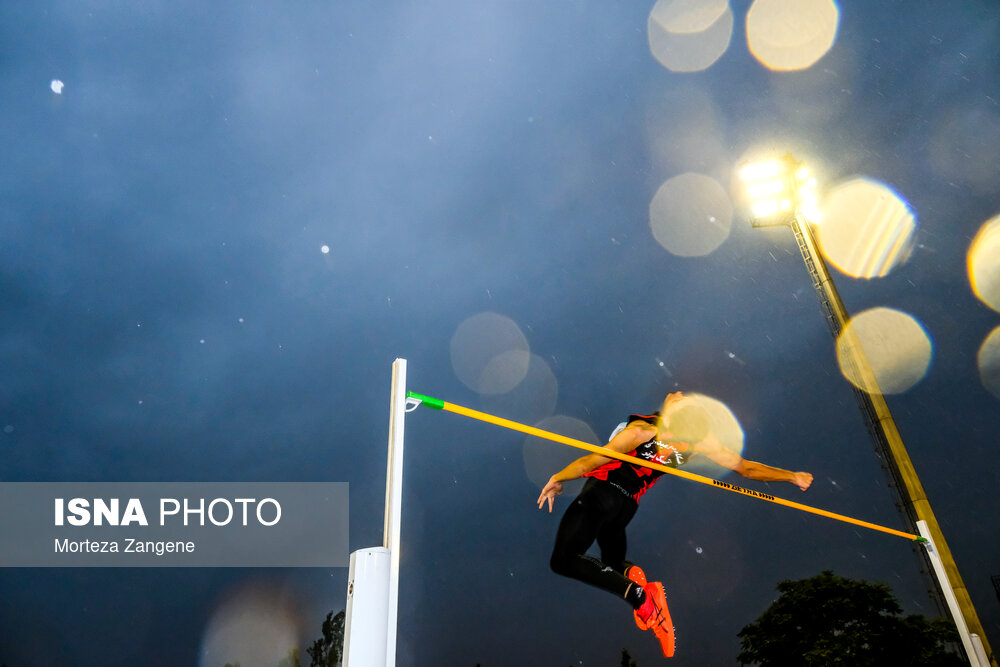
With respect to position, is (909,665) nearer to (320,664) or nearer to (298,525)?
(320,664)

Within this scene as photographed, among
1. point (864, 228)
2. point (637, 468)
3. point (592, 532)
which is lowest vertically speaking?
point (592, 532)

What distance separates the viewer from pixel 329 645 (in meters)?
41.5

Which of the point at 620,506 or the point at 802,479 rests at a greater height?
the point at 802,479

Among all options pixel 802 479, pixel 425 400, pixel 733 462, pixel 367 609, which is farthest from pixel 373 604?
pixel 802 479

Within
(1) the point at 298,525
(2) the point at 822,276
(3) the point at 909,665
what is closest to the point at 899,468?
(2) the point at 822,276

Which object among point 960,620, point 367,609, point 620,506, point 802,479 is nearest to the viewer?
point 367,609

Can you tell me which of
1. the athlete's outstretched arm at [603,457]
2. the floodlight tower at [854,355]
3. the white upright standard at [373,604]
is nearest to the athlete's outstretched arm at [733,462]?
the athlete's outstretched arm at [603,457]

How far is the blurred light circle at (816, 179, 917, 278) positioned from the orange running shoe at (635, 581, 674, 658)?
8425mm

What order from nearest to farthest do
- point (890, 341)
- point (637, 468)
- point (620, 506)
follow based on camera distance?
point (620, 506) → point (637, 468) → point (890, 341)

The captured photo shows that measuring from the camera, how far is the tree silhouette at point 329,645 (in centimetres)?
4031

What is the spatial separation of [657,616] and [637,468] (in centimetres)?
129

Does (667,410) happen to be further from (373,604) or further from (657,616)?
(373,604)

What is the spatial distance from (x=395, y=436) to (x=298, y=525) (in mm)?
108150

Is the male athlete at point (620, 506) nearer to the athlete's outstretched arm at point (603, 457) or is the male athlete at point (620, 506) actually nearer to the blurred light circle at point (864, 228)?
the athlete's outstretched arm at point (603, 457)
